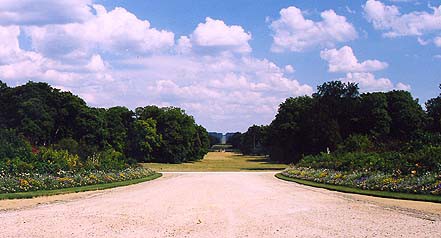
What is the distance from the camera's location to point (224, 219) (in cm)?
1355

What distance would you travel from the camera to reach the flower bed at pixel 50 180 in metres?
21.8

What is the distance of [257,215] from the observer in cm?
1441

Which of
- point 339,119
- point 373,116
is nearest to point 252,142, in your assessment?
point 373,116

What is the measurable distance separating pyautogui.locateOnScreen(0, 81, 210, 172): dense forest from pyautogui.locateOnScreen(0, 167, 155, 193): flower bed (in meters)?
0.94

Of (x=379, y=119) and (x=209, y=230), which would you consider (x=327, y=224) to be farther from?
(x=379, y=119)

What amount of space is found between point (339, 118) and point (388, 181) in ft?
155

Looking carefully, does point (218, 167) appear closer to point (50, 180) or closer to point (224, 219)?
point (50, 180)

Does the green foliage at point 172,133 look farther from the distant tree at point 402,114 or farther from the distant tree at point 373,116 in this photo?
the distant tree at point 402,114

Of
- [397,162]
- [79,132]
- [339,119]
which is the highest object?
[339,119]

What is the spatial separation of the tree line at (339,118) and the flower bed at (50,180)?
32.9m

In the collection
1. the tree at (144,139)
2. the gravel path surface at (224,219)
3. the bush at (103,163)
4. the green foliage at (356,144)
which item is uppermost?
the tree at (144,139)

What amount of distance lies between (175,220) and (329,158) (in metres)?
27.1

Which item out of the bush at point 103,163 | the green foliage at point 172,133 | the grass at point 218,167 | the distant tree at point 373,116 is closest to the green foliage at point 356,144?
the bush at point 103,163

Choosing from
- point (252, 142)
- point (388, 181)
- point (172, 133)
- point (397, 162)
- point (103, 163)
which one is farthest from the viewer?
point (252, 142)
